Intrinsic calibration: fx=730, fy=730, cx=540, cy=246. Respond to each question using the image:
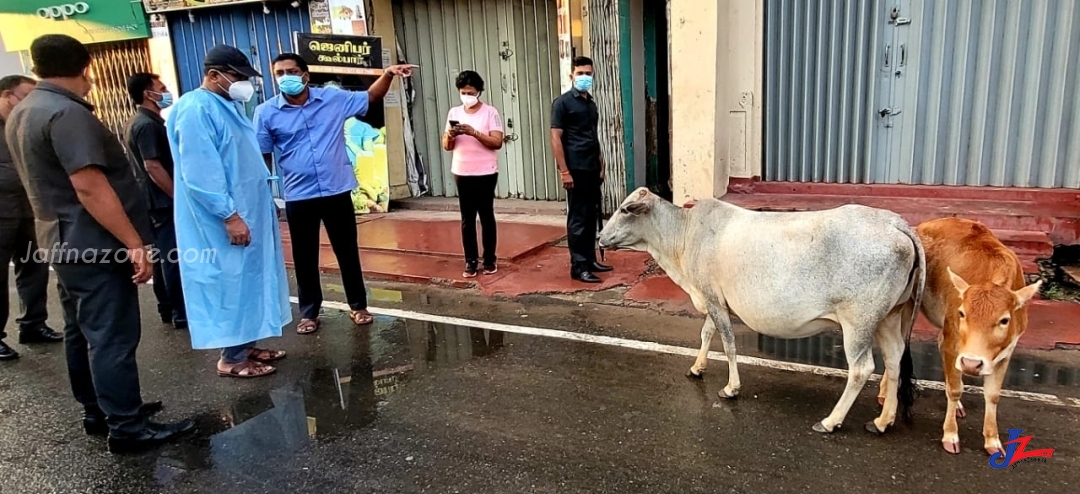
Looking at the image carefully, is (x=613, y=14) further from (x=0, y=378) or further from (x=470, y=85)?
(x=0, y=378)

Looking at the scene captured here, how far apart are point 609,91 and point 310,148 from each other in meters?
4.17

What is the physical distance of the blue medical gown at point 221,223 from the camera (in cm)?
414

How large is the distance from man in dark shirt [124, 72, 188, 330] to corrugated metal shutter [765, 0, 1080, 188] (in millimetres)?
5559

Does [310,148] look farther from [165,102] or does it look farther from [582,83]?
[582,83]

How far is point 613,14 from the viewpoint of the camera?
806 centimetres

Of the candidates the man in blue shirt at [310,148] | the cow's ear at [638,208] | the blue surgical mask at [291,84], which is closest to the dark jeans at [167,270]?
the man in blue shirt at [310,148]

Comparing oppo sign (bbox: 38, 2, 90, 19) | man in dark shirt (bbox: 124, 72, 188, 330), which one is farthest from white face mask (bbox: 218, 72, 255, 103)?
oppo sign (bbox: 38, 2, 90, 19)

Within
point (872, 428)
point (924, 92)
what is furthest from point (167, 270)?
point (924, 92)

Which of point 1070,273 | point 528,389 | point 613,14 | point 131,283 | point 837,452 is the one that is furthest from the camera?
point 613,14

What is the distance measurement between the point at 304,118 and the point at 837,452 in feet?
12.8

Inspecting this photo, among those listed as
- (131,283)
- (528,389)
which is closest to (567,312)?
(528,389)

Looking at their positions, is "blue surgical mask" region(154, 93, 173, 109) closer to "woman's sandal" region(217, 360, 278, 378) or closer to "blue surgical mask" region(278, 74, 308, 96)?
"blue surgical mask" region(278, 74, 308, 96)

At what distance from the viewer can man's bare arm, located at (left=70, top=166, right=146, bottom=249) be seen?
337 cm

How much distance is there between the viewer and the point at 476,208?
6.63m
